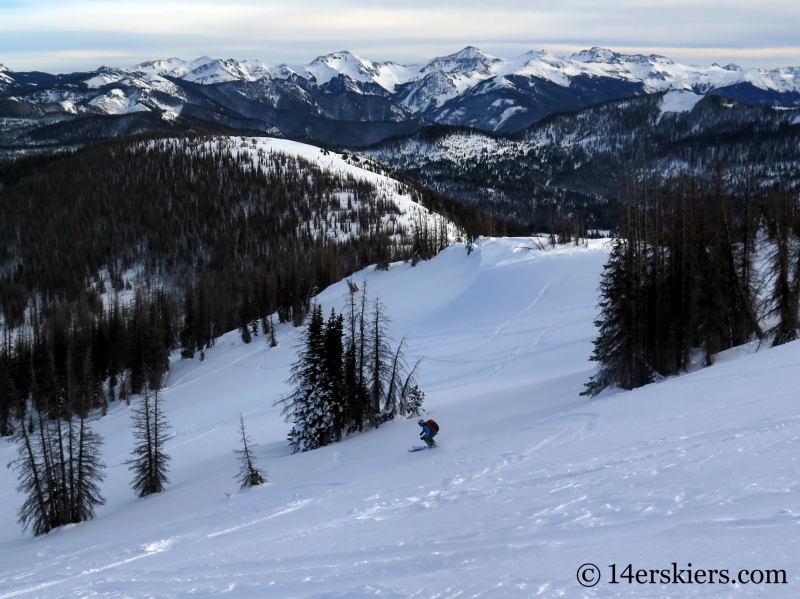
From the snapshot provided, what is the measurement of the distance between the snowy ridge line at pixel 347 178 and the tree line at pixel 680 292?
90.3 meters

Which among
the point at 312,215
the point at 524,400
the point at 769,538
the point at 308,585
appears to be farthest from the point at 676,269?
the point at 312,215

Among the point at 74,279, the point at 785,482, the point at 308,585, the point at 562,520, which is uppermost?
the point at 785,482

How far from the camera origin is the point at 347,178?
17112 cm

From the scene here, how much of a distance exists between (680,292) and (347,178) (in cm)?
14961

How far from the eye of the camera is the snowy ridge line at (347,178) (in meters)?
142

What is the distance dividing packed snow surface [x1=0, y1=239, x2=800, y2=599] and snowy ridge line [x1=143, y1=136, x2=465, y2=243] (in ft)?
319

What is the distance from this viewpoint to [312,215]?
514 ft

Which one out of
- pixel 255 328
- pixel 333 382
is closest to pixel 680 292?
pixel 333 382

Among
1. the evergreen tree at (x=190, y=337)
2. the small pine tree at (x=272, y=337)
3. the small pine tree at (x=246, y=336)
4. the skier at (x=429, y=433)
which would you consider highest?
the skier at (x=429, y=433)

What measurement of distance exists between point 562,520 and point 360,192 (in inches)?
6107

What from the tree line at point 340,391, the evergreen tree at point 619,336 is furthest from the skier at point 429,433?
the tree line at point 340,391

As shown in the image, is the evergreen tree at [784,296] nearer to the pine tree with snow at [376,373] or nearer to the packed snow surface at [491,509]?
the packed snow surface at [491,509]

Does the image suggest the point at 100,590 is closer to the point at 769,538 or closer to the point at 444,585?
Result: the point at 444,585

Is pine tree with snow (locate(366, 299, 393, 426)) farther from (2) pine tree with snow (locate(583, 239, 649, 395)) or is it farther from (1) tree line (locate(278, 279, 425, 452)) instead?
(2) pine tree with snow (locate(583, 239, 649, 395))
